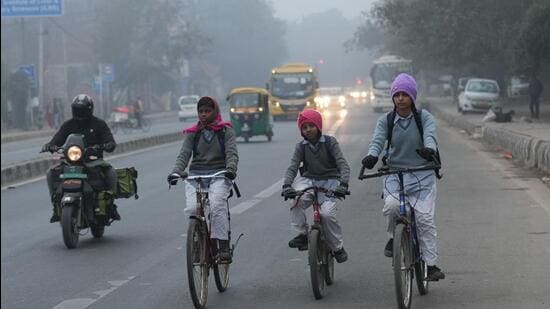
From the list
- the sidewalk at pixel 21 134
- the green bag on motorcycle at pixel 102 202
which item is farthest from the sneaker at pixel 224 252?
the sidewalk at pixel 21 134

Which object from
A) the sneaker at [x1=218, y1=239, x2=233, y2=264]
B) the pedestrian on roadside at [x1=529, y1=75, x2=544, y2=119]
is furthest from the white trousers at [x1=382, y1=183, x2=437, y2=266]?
the pedestrian on roadside at [x1=529, y1=75, x2=544, y2=119]

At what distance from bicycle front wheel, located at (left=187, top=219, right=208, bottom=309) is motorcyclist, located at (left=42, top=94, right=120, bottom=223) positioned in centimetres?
398

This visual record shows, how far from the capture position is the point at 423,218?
8148mm

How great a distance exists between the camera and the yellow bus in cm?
6119

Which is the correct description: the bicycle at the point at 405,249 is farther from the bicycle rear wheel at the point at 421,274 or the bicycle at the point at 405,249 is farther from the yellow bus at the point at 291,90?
the yellow bus at the point at 291,90

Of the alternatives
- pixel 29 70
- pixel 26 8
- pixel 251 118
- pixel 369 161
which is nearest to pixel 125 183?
pixel 369 161

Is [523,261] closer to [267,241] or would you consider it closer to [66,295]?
[267,241]

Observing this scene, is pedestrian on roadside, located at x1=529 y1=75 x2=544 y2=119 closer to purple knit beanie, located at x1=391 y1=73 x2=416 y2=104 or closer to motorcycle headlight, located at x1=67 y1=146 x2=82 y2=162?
motorcycle headlight, located at x1=67 y1=146 x2=82 y2=162

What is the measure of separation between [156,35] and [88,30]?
5271mm

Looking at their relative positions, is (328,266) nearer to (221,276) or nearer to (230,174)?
(221,276)

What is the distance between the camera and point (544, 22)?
37156 millimetres

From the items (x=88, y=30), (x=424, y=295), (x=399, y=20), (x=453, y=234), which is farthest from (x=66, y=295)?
(x=88, y=30)

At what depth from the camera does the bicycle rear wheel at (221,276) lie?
350 inches

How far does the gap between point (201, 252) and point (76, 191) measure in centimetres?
387
